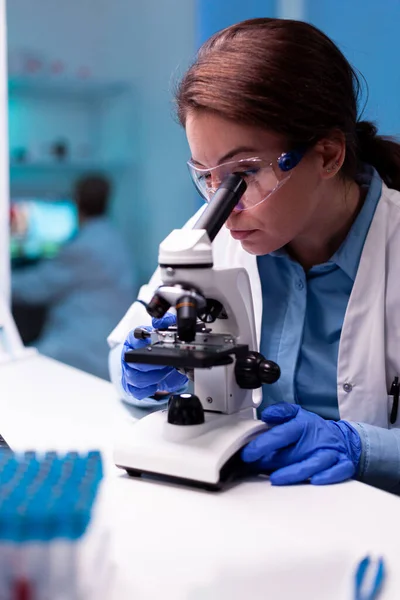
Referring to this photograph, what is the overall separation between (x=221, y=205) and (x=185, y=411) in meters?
0.33

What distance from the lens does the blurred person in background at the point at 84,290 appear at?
4.38 metres

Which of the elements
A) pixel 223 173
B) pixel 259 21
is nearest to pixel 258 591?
pixel 223 173

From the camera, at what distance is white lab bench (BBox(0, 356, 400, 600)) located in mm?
746

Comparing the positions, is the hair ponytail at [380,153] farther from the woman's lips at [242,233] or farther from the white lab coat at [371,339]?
the woman's lips at [242,233]

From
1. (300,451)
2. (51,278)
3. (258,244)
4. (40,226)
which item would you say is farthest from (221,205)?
(40,226)

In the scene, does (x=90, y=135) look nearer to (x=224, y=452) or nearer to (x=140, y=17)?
(x=140, y=17)

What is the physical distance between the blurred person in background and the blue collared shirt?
294 centimetres

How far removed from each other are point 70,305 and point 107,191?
85 cm

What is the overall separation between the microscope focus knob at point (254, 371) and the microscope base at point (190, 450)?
70 millimetres

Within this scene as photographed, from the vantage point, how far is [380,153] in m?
1.57

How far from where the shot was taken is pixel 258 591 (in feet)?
2.42

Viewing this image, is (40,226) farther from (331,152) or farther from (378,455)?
(378,455)

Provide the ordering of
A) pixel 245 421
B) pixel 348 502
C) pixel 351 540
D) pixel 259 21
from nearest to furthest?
1. pixel 351 540
2. pixel 348 502
3. pixel 245 421
4. pixel 259 21

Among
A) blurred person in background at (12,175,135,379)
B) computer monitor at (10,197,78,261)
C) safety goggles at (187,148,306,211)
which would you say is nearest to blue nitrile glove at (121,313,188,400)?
safety goggles at (187,148,306,211)
